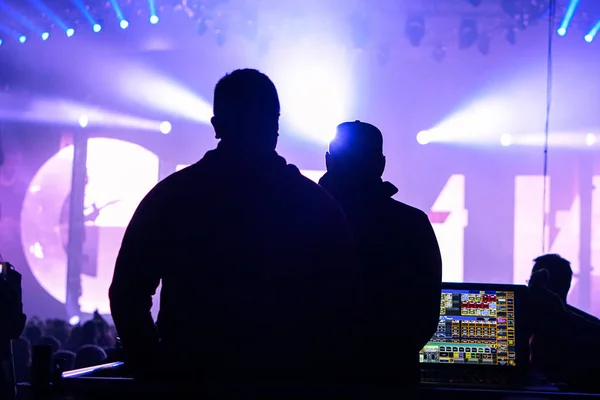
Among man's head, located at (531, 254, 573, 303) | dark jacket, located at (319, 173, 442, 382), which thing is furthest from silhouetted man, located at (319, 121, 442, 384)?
man's head, located at (531, 254, 573, 303)

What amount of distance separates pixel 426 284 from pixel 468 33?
273 inches

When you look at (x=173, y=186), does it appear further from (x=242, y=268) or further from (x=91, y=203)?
(x=91, y=203)

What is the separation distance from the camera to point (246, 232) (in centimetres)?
135

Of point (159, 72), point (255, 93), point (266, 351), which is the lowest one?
point (266, 351)

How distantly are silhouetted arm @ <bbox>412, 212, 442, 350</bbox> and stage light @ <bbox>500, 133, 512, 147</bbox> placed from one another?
8049mm

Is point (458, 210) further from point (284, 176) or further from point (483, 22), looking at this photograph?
point (284, 176)

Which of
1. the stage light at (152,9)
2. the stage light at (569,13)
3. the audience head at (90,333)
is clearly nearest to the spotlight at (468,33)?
the stage light at (569,13)

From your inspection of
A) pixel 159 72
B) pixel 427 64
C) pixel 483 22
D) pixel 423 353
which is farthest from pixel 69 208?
pixel 423 353

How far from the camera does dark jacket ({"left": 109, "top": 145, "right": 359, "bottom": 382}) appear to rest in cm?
130

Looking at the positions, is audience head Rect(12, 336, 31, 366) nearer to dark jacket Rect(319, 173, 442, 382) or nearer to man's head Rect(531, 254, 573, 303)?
dark jacket Rect(319, 173, 442, 382)

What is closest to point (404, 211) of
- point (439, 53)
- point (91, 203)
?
point (439, 53)

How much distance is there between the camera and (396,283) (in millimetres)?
1934

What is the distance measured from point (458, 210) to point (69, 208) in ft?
16.5

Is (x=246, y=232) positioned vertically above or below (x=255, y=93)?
below
